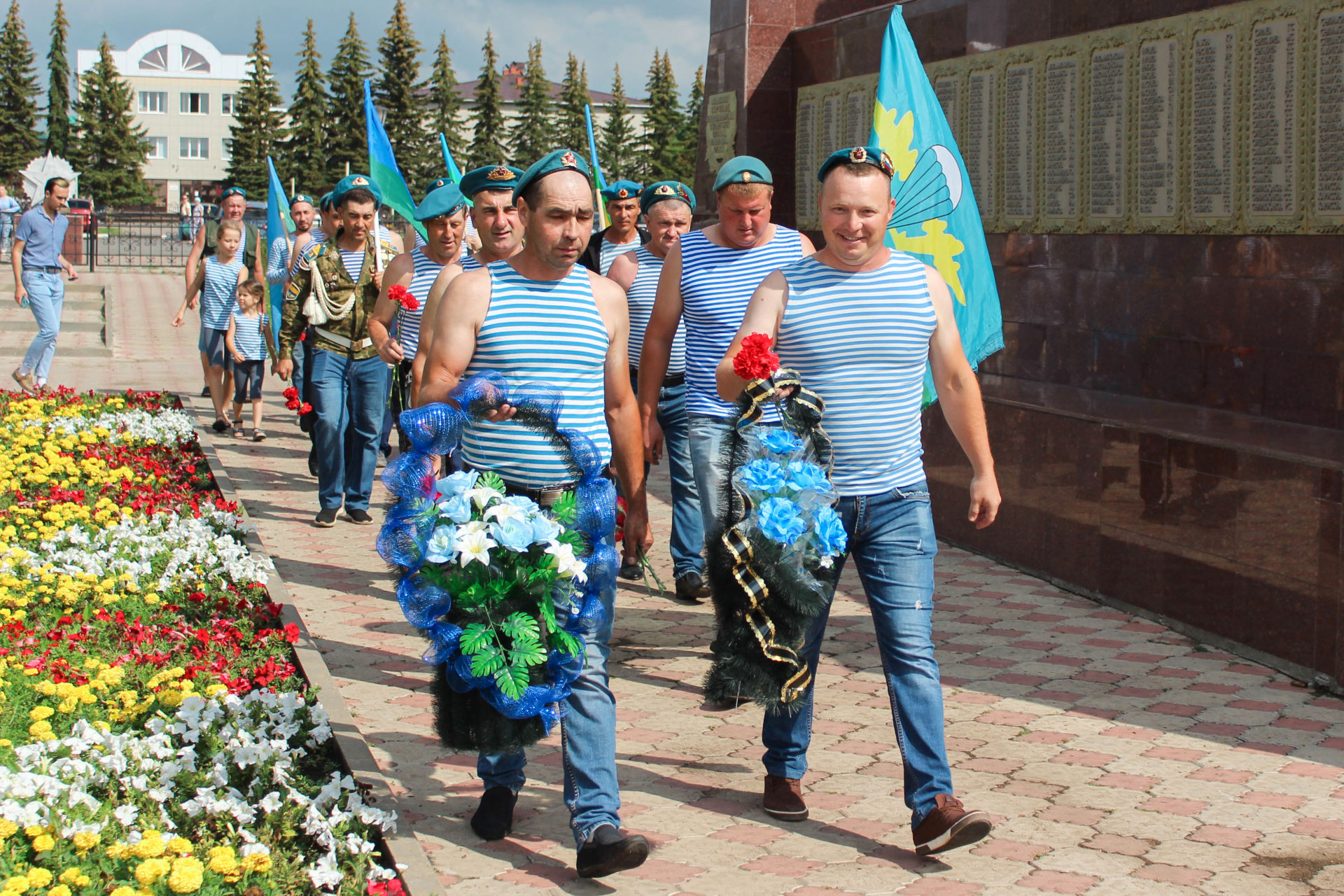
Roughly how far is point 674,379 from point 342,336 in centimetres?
270

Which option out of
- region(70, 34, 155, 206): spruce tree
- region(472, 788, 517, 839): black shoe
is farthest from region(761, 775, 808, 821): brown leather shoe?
region(70, 34, 155, 206): spruce tree

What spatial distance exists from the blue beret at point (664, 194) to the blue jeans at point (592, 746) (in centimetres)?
359

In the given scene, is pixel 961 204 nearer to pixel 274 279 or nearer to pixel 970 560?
pixel 970 560

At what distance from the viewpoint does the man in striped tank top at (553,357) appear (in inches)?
163

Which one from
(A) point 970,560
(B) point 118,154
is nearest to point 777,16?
(A) point 970,560

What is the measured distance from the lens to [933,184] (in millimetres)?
6805

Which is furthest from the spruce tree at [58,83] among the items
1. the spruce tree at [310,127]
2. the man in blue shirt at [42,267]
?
the man in blue shirt at [42,267]

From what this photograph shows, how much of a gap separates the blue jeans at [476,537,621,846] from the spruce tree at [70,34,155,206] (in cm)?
8693

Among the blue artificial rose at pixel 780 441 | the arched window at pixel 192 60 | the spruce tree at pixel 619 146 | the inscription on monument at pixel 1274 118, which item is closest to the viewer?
the blue artificial rose at pixel 780 441

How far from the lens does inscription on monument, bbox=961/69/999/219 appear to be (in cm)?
941

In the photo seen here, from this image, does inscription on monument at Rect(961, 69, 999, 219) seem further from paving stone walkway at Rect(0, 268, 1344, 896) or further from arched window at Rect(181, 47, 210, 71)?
arched window at Rect(181, 47, 210, 71)

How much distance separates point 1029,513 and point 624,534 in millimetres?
4295

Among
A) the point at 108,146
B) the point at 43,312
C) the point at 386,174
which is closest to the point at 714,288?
the point at 386,174

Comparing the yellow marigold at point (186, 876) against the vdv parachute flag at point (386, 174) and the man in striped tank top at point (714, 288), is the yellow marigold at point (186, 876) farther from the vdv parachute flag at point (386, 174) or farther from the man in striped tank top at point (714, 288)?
the vdv parachute flag at point (386, 174)
